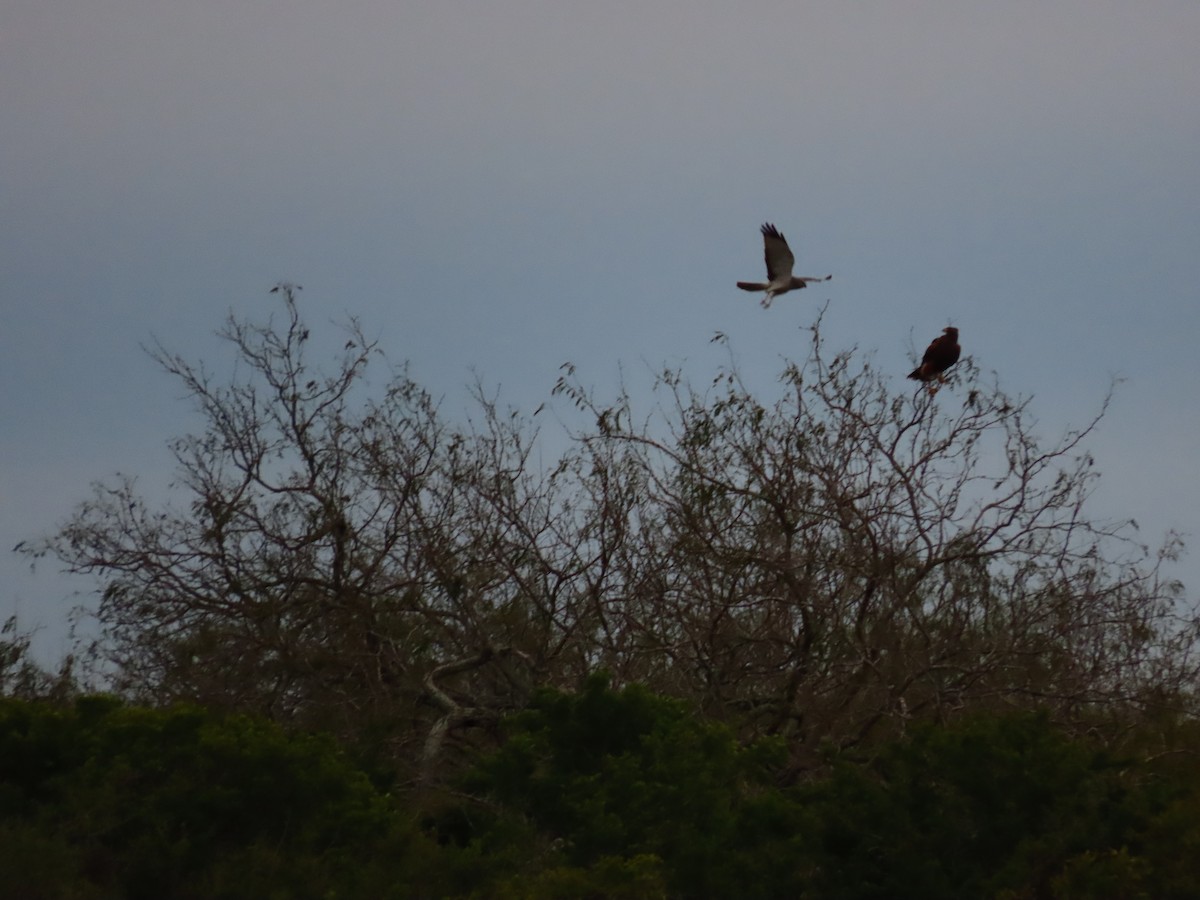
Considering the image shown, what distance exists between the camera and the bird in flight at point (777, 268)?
11.0 m

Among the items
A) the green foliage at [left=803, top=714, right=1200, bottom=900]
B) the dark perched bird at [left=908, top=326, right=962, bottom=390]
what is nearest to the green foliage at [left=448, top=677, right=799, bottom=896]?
the green foliage at [left=803, top=714, right=1200, bottom=900]

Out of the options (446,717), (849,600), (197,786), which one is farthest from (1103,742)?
(197,786)

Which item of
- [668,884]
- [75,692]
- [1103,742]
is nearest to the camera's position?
[668,884]

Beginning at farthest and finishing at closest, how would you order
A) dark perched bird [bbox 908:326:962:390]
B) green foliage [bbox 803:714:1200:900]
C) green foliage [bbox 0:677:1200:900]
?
dark perched bird [bbox 908:326:962:390]
green foliage [bbox 803:714:1200:900]
green foliage [bbox 0:677:1200:900]

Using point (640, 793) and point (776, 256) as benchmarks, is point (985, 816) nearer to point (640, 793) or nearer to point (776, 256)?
point (640, 793)

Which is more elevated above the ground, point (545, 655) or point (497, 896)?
point (545, 655)

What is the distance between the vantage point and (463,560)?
1089 centimetres

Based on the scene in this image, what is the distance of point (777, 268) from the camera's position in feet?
36.4

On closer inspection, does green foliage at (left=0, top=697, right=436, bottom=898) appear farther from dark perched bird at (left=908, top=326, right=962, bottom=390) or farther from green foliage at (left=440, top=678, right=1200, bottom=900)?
dark perched bird at (left=908, top=326, right=962, bottom=390)

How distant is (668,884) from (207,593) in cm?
515

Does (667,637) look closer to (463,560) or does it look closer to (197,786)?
(463,560)

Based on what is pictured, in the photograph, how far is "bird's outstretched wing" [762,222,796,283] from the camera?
11.0 metres

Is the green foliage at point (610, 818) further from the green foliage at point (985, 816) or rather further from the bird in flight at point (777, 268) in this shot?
the bird in flight at point (777, 268)

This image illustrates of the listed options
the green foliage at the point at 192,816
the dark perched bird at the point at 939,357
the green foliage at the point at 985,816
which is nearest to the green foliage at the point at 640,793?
the green foliage at the point at 985,816
